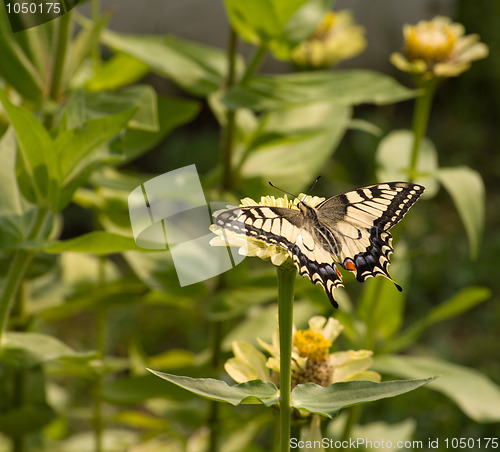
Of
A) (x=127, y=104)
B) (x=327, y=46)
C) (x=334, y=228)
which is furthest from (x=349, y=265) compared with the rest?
(x=327, y=46)

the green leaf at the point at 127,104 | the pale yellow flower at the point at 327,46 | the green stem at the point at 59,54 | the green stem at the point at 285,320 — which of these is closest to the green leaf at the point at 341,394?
the green stem at the point at 285,320

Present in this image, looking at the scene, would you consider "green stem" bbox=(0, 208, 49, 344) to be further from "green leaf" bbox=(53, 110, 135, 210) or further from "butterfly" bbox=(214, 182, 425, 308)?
"butterfly" bbox=(214, 182, 425, 308)

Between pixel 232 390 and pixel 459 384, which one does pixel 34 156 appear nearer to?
pixel 232 390

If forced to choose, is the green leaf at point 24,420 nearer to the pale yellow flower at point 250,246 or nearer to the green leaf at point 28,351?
the green leaf at point 28,351

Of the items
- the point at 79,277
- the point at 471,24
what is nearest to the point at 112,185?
the point at 79,277

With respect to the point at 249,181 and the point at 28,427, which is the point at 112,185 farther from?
the point at 28,427

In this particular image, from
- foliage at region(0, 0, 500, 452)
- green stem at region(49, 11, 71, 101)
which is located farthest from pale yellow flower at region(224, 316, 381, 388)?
green stem at region(49, 11, 71, 101)
